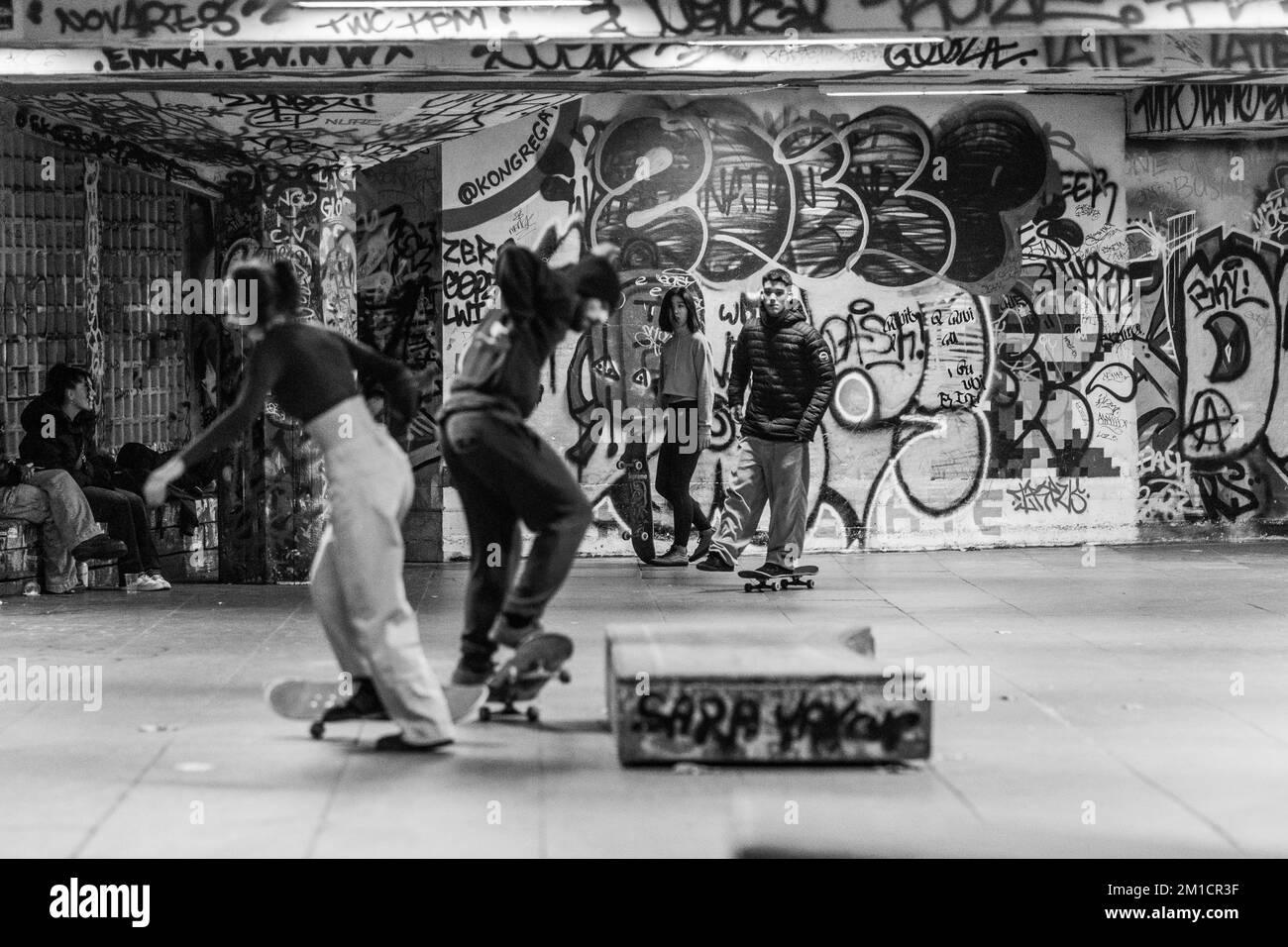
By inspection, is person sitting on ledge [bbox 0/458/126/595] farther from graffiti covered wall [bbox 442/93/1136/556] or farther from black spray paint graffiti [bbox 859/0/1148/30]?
black spray paint graffiti [bbox 859/0/1148/30]

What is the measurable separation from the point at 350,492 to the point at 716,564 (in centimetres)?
750

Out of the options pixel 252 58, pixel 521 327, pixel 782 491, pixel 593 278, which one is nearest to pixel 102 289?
pixel 252 58

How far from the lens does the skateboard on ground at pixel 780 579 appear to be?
12.5m

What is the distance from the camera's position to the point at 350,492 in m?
6.75

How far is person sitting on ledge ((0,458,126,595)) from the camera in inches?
498

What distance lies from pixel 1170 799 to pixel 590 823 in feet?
6.81

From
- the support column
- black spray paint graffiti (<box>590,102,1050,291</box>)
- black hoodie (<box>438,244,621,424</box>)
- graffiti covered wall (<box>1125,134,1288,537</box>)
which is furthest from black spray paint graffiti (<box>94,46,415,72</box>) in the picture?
graffiti covered wall (<box>1125,134,1288,537</box>)

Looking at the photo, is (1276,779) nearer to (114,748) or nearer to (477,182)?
(114,748)

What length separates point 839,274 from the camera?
1523 centimetres

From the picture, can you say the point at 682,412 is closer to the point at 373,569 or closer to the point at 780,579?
the point at 780,579

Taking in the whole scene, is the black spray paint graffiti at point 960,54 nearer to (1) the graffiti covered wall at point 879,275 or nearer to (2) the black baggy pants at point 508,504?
(1) the graffiti covered wall at point 879,275

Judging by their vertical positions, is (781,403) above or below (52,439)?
above

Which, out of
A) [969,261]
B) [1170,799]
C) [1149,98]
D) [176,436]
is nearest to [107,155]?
[176,436]

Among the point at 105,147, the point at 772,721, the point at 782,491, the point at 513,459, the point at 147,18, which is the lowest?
the point at 772,721
